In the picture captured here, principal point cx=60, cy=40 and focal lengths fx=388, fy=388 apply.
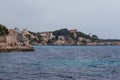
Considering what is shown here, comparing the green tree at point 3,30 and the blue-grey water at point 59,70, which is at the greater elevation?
the green tree at point 3,30

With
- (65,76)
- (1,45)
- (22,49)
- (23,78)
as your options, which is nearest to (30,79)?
(23,78)

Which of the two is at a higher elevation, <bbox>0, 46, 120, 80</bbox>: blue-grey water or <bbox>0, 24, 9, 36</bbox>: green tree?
<bbox>0, 24, 9, 36</bbox>: green tree

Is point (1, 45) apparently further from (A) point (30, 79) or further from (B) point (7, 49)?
(A) point (30, 79)

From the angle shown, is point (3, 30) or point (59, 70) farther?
point (3, 30)

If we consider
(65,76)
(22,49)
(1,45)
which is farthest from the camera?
(22,49)

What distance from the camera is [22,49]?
488 ft

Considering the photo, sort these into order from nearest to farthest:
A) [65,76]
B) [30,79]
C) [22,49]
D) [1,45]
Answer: [30,79], [65,76], [1,45], [22,49]

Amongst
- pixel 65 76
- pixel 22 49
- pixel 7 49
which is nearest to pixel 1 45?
pixel 7 49

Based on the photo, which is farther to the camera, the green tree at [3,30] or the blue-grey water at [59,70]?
the green tree at [3,30]

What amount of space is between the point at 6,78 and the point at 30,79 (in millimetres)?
2614

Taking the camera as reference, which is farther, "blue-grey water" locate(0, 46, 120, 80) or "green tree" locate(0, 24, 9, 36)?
"green tree" locate(0, 24, 9, 36)

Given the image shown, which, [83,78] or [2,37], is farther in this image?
[2,37]

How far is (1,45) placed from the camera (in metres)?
138

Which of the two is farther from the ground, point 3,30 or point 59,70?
point 3,30
